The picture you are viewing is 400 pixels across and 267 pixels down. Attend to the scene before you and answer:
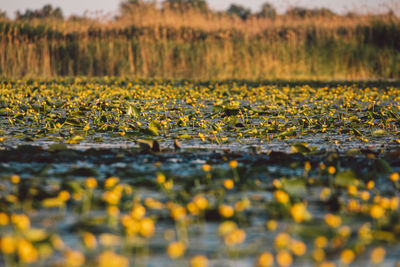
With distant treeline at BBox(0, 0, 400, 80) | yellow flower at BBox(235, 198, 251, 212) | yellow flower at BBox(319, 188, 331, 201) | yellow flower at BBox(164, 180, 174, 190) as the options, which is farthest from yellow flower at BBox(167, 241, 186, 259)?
distant treeline at BBox(0, 0, 400, 80)

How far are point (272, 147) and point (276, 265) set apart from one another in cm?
328

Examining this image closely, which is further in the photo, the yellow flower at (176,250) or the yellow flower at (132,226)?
the yellow flower at (132,226)

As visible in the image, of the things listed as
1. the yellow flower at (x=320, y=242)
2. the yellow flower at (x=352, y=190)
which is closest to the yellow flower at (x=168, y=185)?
the yellow flower at (x=352, y=190)

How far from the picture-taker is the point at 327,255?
7.91 feet

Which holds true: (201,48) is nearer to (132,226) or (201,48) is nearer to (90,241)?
(132,226)

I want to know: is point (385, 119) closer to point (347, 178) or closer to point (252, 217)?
point (347, 178)

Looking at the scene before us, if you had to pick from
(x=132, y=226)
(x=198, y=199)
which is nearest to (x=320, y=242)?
(x=198, y=199)

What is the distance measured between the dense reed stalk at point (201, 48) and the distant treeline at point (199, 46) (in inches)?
1.1

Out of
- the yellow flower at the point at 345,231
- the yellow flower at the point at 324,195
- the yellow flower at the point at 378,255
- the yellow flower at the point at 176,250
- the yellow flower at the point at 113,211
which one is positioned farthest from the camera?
the yellow flower at the point at 324,195

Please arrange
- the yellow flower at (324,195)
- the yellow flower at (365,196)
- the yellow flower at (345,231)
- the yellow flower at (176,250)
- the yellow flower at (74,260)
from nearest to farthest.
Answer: the yellow flower at (74,260) < the yellow flower at (176,250) < the yellow flower at (345,231) < the yellow flower at (365,196) < the yellow flower at (324,195)

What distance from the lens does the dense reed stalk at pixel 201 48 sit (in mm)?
16750

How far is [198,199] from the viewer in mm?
2920

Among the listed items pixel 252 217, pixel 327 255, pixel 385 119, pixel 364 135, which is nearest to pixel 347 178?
pixel 252 217

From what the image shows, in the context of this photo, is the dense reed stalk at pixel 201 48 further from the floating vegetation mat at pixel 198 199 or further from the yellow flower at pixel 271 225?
the yellow flower at pixel 271 225
